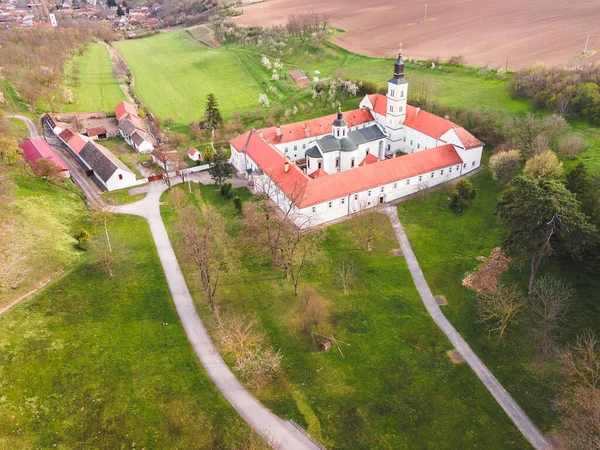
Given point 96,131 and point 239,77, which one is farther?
point 239,77

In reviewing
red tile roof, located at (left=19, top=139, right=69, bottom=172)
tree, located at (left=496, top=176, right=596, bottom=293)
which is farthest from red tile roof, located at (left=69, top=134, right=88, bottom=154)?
tree, located at (left=496, top=176, right=596, bottom=293)

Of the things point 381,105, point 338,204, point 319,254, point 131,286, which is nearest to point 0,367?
point 131,286

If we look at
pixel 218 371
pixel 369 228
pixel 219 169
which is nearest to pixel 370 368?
pixel 218 371

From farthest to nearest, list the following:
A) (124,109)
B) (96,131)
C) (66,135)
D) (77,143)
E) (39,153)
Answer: (124,109)
(96,131)
(66,135)
(77,143)
(39,153)

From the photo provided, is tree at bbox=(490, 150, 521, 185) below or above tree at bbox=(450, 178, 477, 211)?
above

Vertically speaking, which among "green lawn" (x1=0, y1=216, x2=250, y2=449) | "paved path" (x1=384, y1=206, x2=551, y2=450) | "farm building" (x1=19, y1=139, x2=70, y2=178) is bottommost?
"paved path" (x1=384, y1=206, x2=551, y2=450)

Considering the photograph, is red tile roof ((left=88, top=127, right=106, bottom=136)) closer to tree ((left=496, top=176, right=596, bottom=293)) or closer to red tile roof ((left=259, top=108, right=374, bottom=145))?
red tile roof ((left=259, top=108, right=374, bottom=145))

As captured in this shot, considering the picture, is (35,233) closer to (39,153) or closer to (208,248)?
(208,248)

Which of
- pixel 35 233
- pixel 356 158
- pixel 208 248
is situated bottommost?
pixel 356 158
